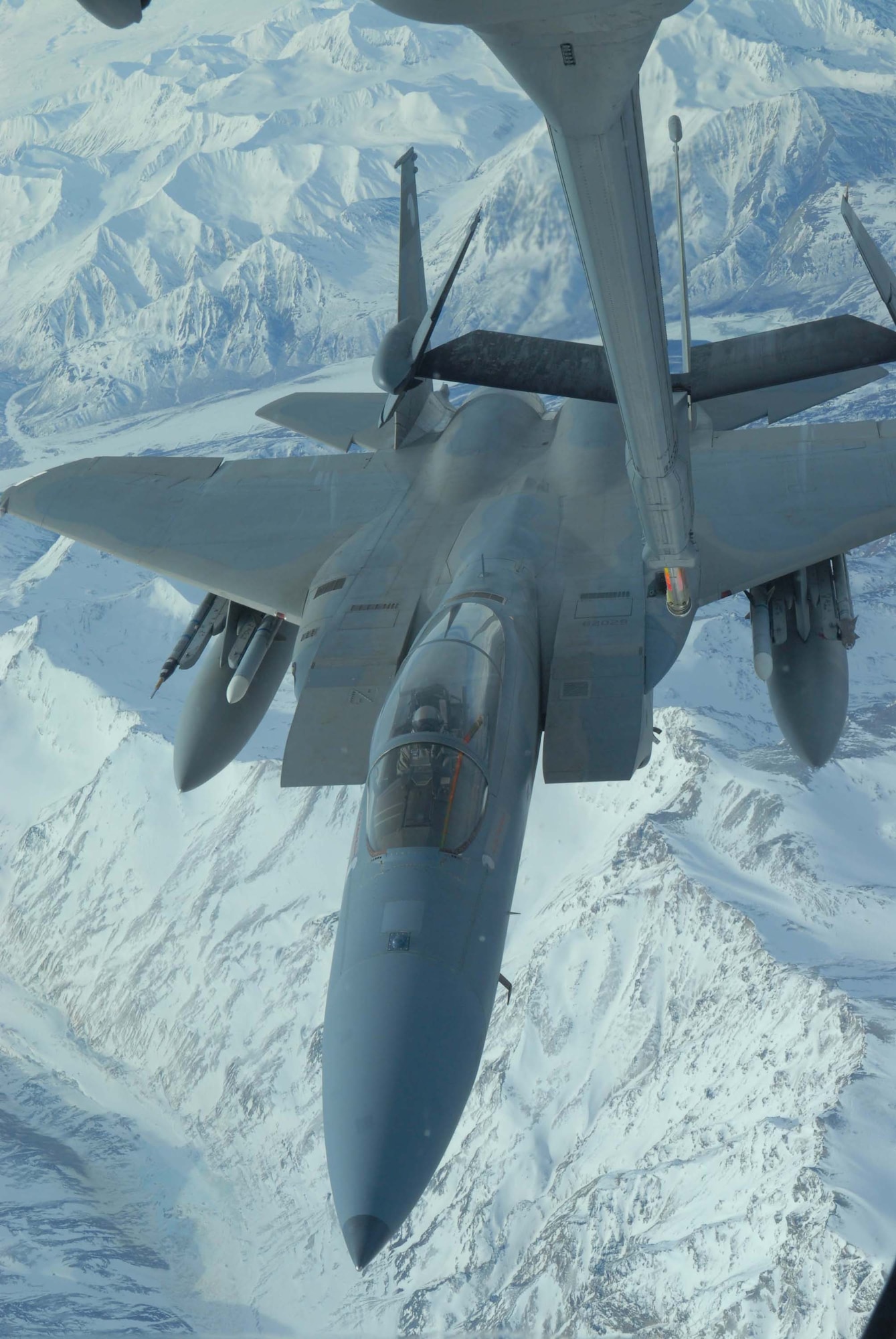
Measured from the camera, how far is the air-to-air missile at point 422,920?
9078 millimetres

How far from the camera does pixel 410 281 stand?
66.7 feet

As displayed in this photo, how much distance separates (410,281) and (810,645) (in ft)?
28.8

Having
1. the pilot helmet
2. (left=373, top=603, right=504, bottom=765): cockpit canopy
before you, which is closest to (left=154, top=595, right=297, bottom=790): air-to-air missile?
(left=373, top=603, right=504, bottom=765): cockpit canopy

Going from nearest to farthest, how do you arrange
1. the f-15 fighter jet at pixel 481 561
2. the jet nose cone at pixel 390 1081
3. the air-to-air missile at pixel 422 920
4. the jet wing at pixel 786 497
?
1. the f-15 fighter jet at pixel 481 561
2. the jet nose cone at pixel 390 1081
3. the air-to-air missile at pixel 422 920
4. the jet wing at pixel 786 497

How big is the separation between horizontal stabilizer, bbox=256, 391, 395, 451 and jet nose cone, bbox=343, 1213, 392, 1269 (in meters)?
13.8

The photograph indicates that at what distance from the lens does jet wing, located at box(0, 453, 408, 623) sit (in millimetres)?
17391

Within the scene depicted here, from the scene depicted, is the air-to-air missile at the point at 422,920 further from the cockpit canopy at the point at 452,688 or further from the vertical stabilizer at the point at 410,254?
the vertical stabilizer at the point at 410,254

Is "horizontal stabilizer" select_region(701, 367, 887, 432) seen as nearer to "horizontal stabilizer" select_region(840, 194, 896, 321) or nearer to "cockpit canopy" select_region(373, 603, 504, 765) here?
"horizontal stabilizer" select_region(840, 194, 896, 321)

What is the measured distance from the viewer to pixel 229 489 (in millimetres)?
19578

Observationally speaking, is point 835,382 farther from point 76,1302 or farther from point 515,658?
point 76,1302

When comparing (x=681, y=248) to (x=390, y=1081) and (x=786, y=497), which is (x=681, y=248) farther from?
(x=390, y=1081)

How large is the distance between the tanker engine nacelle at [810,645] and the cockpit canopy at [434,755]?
7.12m

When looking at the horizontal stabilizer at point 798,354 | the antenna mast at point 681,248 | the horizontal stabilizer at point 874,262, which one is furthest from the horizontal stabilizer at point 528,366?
the antenna mast at point 681,248

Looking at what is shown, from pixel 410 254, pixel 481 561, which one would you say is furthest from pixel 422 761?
pixel 410 254
